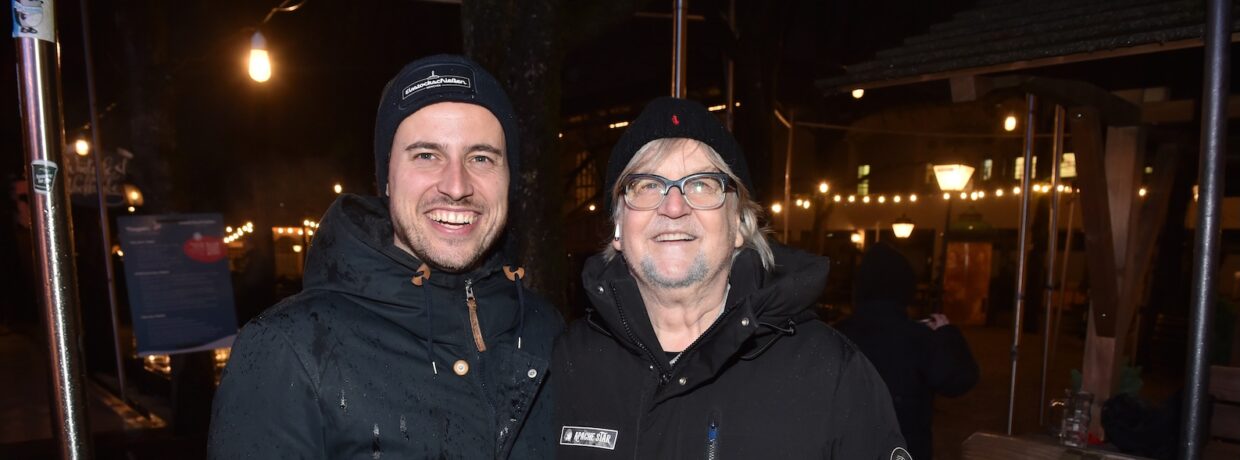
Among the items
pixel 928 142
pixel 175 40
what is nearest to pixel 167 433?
pixel 175 40

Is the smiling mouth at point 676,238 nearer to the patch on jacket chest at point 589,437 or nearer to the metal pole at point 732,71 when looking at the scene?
the patch on jacket chest at point 589,437

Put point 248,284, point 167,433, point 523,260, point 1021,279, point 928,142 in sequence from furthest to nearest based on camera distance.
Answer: point 928,142, point 248,284, point 167,433, point 1021,279, point 523,260

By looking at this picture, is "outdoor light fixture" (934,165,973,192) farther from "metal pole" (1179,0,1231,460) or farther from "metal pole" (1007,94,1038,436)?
"metal pole" (1179,0,1231,460)

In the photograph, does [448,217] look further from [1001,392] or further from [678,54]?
[1001,392]

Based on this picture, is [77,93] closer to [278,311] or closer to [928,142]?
[278,311]

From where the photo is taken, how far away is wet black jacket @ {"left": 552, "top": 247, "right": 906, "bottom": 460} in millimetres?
Result: 1885

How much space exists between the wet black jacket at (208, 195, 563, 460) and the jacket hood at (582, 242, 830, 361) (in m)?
0.28

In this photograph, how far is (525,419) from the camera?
206 cm

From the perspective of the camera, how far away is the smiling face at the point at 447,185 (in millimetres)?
2055

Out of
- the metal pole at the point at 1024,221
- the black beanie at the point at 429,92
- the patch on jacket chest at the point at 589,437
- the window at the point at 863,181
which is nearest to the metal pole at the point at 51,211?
the black beanie at the point at 429,92

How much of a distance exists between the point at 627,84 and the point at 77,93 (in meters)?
11.6

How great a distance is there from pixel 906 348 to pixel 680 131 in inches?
132

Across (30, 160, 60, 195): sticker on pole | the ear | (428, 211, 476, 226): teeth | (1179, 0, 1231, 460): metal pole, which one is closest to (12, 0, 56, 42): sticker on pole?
(30, 160, 60, 195): sticker on pole

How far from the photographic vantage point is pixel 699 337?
2.07 m
